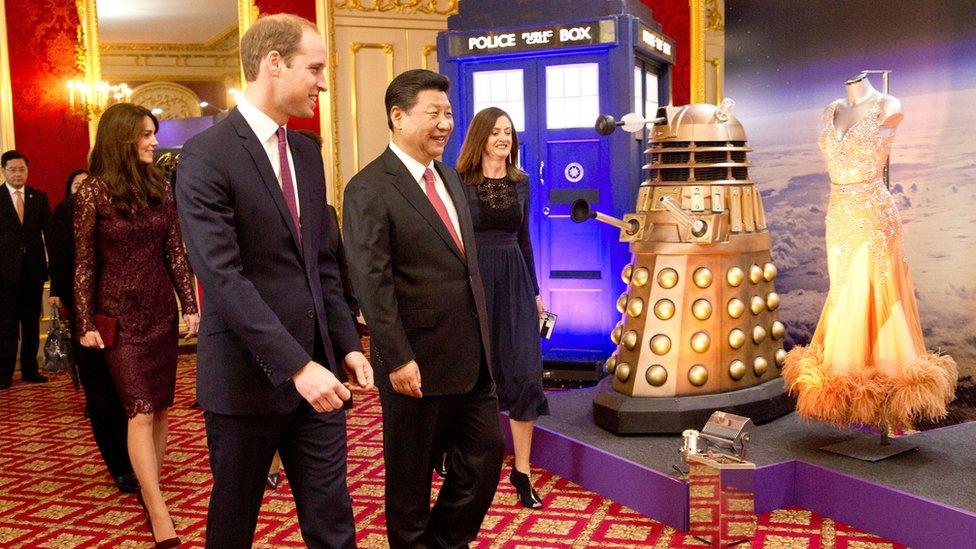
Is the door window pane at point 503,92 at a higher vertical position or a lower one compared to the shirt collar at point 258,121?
higher

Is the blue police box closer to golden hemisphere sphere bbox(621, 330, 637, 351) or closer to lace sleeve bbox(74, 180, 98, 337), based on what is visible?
golden hemisphere sphere bbox(621, 330, 637, 351)

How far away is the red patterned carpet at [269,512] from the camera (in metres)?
3.47

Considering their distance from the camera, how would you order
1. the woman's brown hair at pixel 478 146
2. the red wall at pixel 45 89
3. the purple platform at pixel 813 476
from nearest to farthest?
the purple platform at pixel 813 476, the woman's brown hair at pixel 478 146, the red wall at pixel 45 89

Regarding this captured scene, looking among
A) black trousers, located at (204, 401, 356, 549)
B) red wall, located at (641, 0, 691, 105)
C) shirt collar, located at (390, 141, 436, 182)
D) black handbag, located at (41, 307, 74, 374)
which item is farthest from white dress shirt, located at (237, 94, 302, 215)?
red wall, located at (641, 0, 691, 105)

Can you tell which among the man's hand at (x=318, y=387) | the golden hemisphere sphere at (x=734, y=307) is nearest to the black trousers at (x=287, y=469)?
the man's hand at (x=318, y=387)

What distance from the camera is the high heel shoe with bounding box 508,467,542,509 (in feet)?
12.6

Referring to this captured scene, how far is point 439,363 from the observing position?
2.70 metres

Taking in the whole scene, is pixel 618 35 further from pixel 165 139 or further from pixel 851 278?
pixel 165 139

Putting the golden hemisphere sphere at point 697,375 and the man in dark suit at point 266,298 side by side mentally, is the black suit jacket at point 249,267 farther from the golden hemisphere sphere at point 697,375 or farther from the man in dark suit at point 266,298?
the golden hemisphere sphere at point 697,375

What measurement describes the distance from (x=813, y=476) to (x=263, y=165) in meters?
2.62

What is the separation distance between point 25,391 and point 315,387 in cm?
580

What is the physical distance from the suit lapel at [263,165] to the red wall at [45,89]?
637 cm

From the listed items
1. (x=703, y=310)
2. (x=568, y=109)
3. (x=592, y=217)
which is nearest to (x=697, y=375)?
(x=703, y=310)

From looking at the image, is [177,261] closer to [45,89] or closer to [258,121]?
[258,121]
